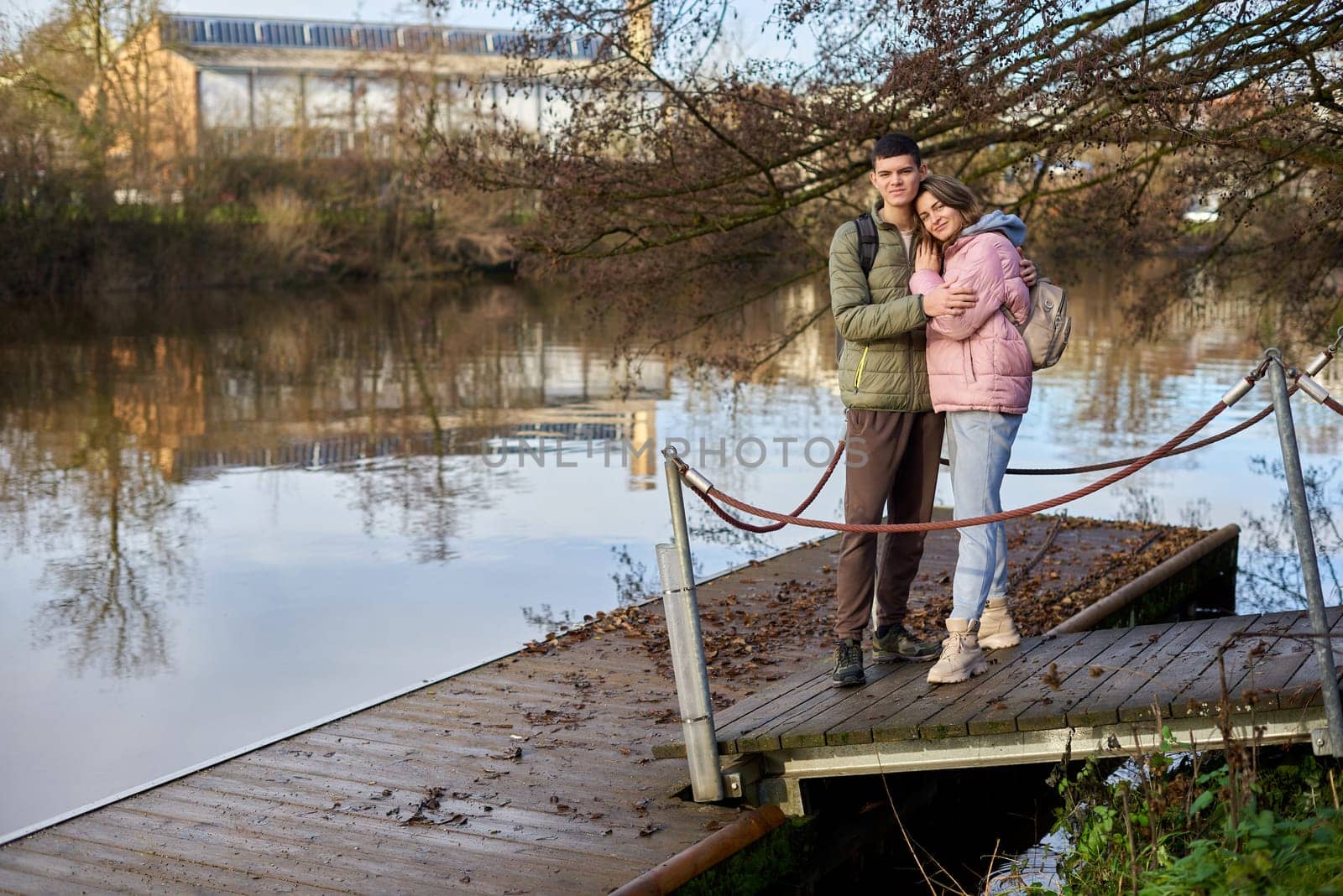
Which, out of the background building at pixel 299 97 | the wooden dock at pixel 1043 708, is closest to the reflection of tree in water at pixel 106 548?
the wooden dock at pixel 1043 708

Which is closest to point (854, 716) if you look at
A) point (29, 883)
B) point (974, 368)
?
point (974, 368)

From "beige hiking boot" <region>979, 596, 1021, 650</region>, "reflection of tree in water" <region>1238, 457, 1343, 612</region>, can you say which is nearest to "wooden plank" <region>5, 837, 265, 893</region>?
"beige hiking boot" <region>979, 596, 1021, 650</region>

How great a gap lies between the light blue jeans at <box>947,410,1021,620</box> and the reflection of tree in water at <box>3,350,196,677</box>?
5.83 meters

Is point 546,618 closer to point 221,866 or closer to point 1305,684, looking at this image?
point 221,866

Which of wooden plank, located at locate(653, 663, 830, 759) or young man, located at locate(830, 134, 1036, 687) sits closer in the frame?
young man, located at locate(830, 134, 1036, 687)

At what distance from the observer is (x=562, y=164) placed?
1075cm

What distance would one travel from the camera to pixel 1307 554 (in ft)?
14.0

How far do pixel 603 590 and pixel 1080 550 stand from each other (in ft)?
11.1

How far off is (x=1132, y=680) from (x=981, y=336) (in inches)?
50.5

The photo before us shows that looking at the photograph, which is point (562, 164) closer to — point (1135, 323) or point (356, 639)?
point (356, 639)

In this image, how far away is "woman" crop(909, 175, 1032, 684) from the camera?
4.89 metres

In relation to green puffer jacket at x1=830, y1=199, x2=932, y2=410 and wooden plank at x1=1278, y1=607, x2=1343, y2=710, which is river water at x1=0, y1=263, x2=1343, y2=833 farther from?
wooden plank at x1=1278, y1=607, x2=1343, y2=710

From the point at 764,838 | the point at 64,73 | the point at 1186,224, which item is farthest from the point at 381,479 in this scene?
the point at 64,73

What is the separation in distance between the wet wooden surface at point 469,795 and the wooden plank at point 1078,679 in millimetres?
83
